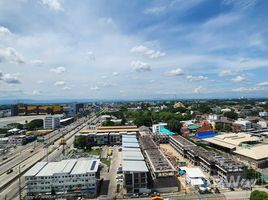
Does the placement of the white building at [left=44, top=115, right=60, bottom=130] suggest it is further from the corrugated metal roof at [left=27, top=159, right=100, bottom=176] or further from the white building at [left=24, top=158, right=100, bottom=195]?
the white building at [left=24, top=158, right=100, bottom=195]

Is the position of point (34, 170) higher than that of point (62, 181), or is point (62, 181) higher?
point (34, 170)

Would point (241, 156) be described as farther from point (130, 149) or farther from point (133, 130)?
point (133, 130)

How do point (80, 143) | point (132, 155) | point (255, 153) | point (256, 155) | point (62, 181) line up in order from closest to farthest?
point (62, 181)
point (132, 155)
point (256, 155)
point (255, 153)
point (80, 143)

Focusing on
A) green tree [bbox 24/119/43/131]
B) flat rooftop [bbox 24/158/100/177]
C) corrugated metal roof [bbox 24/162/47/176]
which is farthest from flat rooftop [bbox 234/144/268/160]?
green tree [bbox 24/119/43/131]

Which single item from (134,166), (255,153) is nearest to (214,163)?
(255,153)

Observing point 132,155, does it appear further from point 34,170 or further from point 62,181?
point 34,170

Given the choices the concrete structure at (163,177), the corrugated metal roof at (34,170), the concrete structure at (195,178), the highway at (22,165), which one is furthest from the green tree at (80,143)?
the concrete structure at (195,178)

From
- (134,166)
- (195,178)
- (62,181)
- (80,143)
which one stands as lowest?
(195,178)

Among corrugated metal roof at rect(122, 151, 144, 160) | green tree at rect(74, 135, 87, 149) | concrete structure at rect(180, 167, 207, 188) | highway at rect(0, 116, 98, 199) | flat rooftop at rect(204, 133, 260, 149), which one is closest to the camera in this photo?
highway at rect(0, 116, 98, 199)

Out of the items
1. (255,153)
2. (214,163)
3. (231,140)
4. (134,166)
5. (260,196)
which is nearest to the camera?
(260,196)

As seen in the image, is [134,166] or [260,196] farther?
[134,166]

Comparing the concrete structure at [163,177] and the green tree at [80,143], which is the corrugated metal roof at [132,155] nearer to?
the concrete structure at [163,177]
